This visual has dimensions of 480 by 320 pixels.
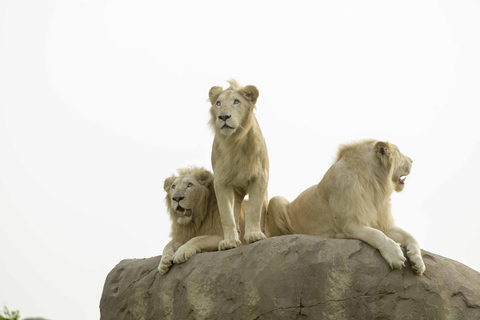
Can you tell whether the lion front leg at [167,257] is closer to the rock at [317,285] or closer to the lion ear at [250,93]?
the rock at [317,285]

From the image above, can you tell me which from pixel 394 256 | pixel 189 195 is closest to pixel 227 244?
pixel 189 195

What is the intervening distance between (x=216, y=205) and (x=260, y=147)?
49.6 inches

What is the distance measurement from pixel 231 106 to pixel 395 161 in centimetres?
236

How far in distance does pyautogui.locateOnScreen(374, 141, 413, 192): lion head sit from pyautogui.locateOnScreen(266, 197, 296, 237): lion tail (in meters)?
1.59

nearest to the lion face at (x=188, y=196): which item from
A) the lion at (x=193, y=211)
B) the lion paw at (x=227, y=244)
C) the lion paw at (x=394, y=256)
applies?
the lion at (x=193, y=211)

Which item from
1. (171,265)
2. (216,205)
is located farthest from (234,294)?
(216,205)

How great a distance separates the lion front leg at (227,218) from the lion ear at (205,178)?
91 cm

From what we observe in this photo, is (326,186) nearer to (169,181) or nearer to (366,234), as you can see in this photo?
(366,234)

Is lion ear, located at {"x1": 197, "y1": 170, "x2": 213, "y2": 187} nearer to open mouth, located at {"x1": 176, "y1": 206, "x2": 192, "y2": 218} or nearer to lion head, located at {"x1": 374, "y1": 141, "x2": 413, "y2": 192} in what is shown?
open mouth, located at {"x1": 176, "y1": 206, "x2": 192, "y2": 218}

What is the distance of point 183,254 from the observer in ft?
31.5

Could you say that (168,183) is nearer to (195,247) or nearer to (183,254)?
(195,247)

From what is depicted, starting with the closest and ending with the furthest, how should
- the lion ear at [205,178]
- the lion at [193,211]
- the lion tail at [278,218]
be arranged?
the lion tail at [278,218], the lion at [193,211], the lion ear at [205,178]

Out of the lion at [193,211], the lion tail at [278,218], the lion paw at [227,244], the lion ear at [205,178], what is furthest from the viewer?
the lion ear at [205,178]

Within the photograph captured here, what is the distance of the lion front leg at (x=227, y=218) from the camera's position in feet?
30.8
